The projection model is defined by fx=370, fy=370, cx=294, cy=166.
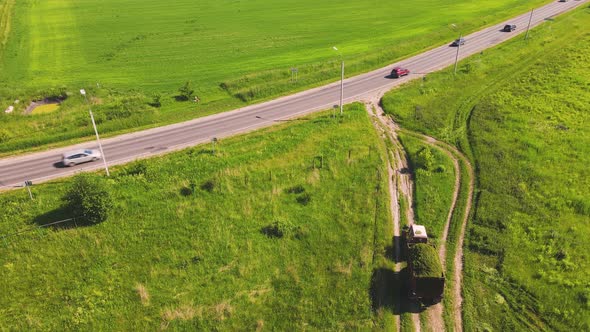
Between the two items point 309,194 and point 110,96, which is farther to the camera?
point 110,96

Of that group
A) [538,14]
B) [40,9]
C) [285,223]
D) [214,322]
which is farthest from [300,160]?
[40,9]

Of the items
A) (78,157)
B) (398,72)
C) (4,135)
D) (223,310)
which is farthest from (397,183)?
(4,135)

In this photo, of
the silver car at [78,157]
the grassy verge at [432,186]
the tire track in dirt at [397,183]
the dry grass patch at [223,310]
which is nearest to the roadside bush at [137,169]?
the silver car at [78,157]

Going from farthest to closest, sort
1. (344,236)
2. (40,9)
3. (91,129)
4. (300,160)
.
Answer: (40,9), (91,129), (300,160), (344,236)

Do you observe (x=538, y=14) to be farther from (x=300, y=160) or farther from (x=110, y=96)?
(x=110, y=96)

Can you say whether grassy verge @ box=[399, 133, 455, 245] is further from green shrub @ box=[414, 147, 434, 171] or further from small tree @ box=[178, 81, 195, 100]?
small tree @ box=[178, 81, 195, 100]

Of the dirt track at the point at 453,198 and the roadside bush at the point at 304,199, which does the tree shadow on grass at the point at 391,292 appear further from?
the roadside bush at the point at 304,199

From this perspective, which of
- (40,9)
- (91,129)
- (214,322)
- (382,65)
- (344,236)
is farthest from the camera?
(40,9)

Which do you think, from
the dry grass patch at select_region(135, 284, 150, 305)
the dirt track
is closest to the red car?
the dirt track
